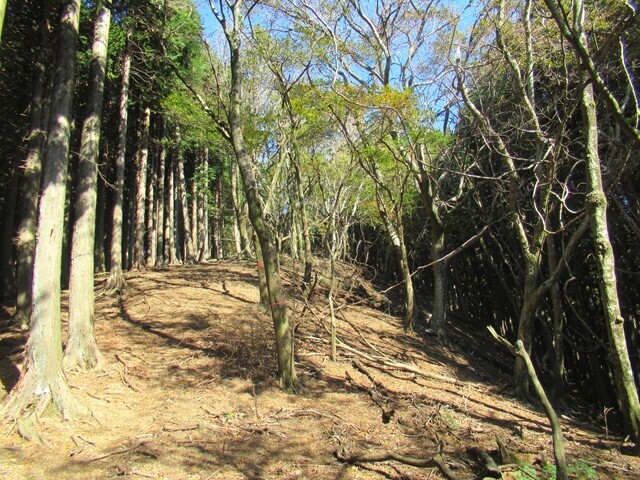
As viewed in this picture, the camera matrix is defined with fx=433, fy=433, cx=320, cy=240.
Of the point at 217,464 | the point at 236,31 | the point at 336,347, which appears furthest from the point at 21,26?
the point at 217,464

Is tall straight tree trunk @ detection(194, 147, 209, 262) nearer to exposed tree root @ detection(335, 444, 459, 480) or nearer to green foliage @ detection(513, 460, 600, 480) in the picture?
exposed tree root @ detection(335, 444, 459, 480)

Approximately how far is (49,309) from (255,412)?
2523 mm

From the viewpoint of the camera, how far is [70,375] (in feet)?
17.6

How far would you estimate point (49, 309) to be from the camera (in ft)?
15.0

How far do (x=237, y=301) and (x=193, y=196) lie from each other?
1168cm

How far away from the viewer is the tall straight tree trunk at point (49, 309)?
437 centimetres

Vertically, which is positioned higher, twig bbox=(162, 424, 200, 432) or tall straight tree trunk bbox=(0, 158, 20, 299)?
tall straight tree trunk bbox=(0, 158, 20, 299)

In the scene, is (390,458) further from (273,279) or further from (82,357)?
(82,357)

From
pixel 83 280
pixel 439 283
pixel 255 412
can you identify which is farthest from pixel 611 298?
pixel 83 280

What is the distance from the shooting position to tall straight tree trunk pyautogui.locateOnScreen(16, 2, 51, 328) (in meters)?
7.58

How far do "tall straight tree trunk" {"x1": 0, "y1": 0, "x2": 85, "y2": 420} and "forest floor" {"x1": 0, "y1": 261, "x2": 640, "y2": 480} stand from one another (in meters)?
0.23

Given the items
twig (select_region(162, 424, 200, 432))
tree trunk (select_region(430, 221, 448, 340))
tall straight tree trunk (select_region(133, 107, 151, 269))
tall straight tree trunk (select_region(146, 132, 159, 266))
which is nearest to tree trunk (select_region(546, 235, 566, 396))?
tree trunk (select_region(430, 221, 448, 340))

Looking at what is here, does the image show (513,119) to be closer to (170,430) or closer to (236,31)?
(236,31)

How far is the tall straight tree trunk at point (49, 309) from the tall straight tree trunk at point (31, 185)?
109 inches
